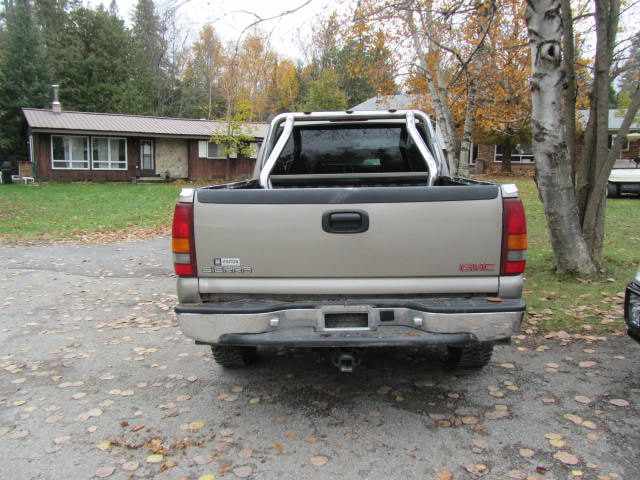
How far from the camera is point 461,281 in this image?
11.3 ft

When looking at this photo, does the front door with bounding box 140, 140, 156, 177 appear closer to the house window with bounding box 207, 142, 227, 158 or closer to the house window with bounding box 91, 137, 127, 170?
the house window with bounding box 91, 137, 127, 170

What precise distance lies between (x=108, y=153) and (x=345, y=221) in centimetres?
3006

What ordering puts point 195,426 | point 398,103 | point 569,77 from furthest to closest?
point 398,103 → point 569,77 → point 195,426

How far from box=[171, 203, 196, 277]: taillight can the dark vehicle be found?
2926 mm

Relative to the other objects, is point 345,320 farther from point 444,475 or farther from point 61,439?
point 61,439

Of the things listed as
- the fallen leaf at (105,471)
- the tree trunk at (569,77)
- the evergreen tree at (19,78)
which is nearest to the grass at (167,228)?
the tree trunk at (569,77)

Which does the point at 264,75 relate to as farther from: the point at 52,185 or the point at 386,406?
the point at 386,406

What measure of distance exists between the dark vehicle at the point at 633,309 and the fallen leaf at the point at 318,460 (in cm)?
222

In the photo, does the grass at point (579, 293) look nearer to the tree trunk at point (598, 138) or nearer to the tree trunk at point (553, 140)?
the tree trunk at point (553, 140)

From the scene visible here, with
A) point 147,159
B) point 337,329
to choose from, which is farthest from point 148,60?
point 337,329

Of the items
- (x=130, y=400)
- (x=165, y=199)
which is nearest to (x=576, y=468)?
(x=130, y=400)

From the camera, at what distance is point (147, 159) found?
3209cm

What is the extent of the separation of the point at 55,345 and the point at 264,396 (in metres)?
2.57

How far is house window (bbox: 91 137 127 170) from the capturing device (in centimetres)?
3023
